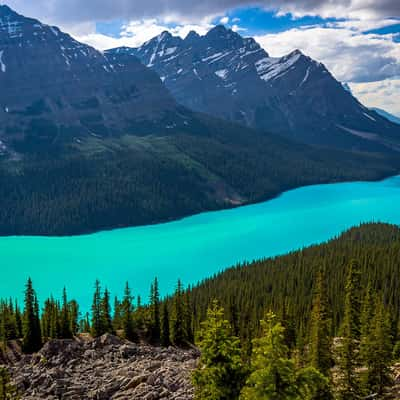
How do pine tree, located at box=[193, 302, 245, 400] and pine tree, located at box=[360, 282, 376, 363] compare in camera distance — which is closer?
pine tree, located at box=[193, 302, 245, 400]

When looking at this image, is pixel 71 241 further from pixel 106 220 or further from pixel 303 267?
pixel 303 267

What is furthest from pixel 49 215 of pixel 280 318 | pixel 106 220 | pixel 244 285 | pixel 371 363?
pixel 371 363

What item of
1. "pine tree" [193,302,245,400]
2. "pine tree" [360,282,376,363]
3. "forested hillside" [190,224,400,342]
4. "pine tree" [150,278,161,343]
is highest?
"pine tree" [193,302,245,400]

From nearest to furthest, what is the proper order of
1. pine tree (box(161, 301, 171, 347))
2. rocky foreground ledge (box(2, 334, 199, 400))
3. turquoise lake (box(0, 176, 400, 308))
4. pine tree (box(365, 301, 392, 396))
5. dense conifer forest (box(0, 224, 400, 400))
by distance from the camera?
dense conifer forest (box(0, 224, 400, 400))
pine tree (box(365, 301, 392, 396))
rocky foreground ledge (box(2, 334, 199, 400))
pine tree (box(161, 301, 171, 347))
turquoise lake (box(0, 176, 400, 308))

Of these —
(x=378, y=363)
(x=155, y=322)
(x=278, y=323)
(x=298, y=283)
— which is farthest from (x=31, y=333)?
(x=298, y=283)

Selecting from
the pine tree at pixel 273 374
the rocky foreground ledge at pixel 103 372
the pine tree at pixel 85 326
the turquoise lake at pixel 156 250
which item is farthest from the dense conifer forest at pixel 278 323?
the turquoise lake at pixel 156 250

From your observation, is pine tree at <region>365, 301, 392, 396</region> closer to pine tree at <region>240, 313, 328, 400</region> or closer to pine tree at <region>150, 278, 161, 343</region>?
pine tree at <region>240, 313, 328, 400</region>

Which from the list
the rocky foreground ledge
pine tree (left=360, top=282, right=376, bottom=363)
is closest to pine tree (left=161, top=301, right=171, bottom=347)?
the rocky foreground ledge
